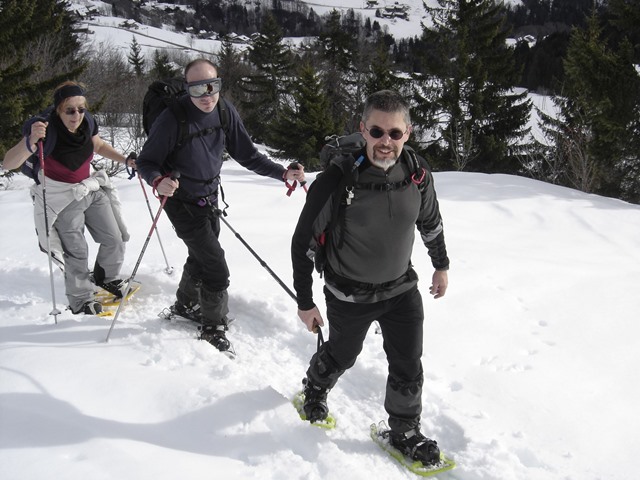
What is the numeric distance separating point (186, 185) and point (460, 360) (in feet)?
8.46

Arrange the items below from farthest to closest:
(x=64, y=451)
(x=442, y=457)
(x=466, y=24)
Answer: (x=466, y=24), (x=442, y=457), (x=64, y=451)

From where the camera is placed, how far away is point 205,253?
3660 millimetres

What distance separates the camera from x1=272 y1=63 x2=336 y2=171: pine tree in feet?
78.7

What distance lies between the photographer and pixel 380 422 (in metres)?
3.02

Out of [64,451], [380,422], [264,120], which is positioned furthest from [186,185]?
[264,120]

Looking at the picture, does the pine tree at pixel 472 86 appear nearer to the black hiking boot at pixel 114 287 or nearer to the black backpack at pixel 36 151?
the black hiking boot at pixel 114 287

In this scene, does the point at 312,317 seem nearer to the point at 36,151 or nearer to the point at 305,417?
the point at 305,417

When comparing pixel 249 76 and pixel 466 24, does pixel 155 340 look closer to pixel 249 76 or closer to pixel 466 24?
pixel 466 24

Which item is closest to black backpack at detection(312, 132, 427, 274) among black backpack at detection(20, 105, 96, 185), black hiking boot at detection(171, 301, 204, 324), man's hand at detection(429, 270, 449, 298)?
man's hand at detection(429, 270, 449, 298)

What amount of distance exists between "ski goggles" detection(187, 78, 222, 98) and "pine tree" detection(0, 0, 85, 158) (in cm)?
1253

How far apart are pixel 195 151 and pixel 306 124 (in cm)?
2181

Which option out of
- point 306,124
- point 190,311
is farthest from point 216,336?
point 306,124

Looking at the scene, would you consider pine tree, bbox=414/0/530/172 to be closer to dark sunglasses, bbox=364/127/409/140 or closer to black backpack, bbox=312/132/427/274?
black backpack, bbox=312/132/427/274

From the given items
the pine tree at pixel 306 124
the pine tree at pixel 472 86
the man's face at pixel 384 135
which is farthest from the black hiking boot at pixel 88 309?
the pine tree at pixel 472 86
